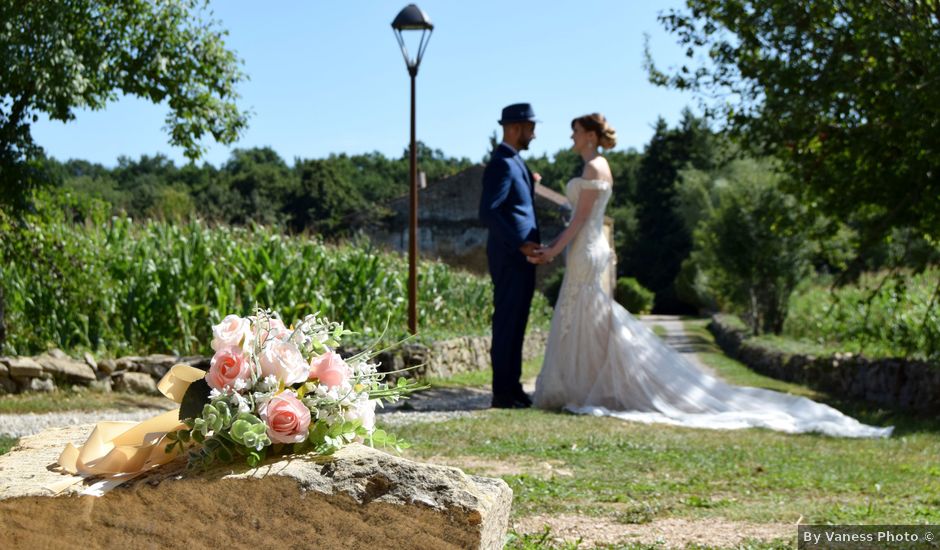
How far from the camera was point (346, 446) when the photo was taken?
2707mm

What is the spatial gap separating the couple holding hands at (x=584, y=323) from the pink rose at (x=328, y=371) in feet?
21.8

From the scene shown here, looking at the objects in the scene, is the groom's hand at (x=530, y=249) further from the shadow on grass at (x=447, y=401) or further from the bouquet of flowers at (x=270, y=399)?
the bouquet of flowers at (x=270, y=399)

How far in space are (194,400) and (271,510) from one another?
42 cm

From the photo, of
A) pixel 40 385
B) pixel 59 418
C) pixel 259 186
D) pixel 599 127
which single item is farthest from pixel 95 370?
pixel 259 186

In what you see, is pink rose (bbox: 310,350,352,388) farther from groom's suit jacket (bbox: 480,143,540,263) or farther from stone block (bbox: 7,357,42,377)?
stone block (bbox: 7,357,42,377)

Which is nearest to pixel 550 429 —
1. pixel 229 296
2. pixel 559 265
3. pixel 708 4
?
pixel 229 296

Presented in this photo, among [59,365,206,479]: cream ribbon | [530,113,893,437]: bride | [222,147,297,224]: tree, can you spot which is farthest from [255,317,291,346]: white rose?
[222,147,297,224]: tree

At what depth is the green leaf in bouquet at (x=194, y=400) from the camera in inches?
104

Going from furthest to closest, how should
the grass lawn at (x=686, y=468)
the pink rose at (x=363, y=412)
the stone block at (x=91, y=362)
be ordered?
the stone block at (x=91, y=362) → the grass lawn at (x=686, y=468) → the pink rose at (x=363, y=412)

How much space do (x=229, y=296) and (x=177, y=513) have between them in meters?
10.4

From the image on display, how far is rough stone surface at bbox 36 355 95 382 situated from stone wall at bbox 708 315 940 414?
31.8 feet

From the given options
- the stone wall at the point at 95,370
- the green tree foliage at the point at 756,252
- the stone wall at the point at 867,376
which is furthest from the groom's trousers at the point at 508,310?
the green tree foliage at the point at 756,252

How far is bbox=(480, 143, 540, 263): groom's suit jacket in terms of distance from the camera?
933 centimetres

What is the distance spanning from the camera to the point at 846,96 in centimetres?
1148
